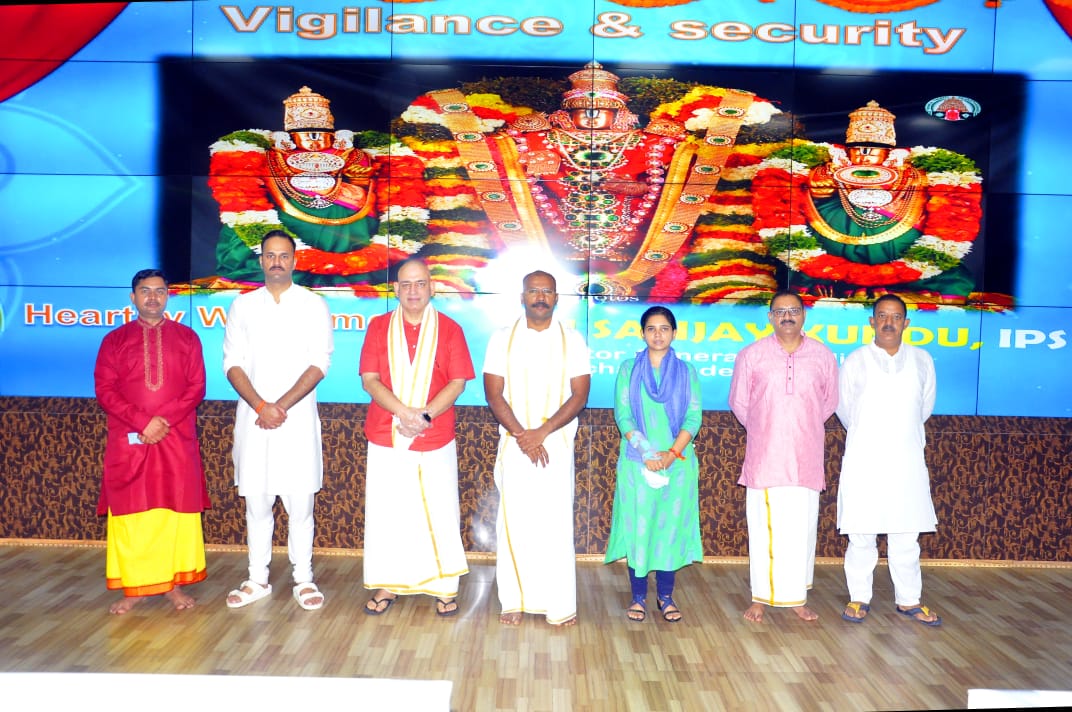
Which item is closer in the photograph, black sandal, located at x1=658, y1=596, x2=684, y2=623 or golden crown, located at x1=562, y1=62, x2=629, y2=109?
black sandal, located at x1=658, y1=596, x2=684, y2=623

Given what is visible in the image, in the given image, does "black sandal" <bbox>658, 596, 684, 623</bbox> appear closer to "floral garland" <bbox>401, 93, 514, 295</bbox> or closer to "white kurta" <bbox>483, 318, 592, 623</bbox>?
"white kurta" <bbox>483, 318, 592, 623</bbox>

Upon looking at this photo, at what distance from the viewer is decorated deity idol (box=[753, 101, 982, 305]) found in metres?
5.14

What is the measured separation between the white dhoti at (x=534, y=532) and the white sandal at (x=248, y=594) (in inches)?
43.4

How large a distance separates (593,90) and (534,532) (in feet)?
8.12

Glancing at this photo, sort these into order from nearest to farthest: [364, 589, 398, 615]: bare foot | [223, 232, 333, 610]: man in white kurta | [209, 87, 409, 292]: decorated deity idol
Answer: [364, 589, 398, 615]: bare foot < [223, 232, 333, 610]: man in white kurta < [209, 87, 409, 292]: decorated deity idol

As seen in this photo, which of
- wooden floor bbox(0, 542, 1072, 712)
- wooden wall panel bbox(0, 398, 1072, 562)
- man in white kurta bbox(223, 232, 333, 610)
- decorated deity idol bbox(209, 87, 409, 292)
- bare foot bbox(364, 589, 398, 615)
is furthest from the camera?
decorated deity idol bbox(209, 87, 409, 292)

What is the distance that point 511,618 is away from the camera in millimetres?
3990

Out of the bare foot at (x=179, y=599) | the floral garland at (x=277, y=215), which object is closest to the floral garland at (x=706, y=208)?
the floral garland at (x=277, y=215)

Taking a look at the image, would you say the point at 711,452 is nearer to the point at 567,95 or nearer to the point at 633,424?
the point at 633,424

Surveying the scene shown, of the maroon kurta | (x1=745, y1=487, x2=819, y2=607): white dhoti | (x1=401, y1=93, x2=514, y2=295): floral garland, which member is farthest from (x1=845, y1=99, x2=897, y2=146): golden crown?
the maroon kurta

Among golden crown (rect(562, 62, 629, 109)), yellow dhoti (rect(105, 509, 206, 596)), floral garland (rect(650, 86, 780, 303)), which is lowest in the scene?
yellow dhoti (rect(105, 509, 206, 596))

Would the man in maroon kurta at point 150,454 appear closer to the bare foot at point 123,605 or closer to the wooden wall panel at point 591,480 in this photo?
the bare foot at point 123,605

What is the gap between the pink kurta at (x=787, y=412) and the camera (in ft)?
13.3

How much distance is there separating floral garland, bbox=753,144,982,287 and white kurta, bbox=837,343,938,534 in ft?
3.58
